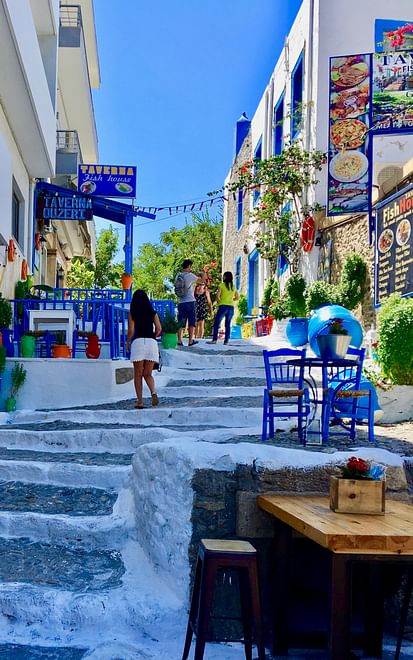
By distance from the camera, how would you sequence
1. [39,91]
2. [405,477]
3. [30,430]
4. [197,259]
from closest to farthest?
[405,477]
[30,430]
[39,91]
[197,259]

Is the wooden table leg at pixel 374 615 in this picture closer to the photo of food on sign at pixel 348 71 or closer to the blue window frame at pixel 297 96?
the photo of food on sign at pixel 348 71

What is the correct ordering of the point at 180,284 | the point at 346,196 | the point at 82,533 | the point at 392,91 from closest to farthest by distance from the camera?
the point at 82,533 → the point at 392,91 → the point at 180,284 → the point at 346,196

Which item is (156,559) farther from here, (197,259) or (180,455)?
(197,259)

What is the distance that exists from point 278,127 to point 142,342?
12.5 meters

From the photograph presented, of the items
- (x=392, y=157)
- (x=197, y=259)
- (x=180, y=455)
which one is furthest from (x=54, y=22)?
(x=197, y=259)

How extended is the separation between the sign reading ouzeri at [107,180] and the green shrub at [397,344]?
8.33 metres

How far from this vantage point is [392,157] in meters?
14.7

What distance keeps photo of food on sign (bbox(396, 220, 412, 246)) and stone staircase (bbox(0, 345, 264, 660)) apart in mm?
3842

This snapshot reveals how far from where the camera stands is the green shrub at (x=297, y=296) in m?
13.7

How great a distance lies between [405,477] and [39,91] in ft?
29.3

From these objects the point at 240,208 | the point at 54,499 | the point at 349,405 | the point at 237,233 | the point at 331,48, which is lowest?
the point at 54,499

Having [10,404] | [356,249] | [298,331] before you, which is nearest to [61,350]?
[10,404]

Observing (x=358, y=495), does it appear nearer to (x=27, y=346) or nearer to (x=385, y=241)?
(x=27, y=346)

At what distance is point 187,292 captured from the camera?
11883 mm
